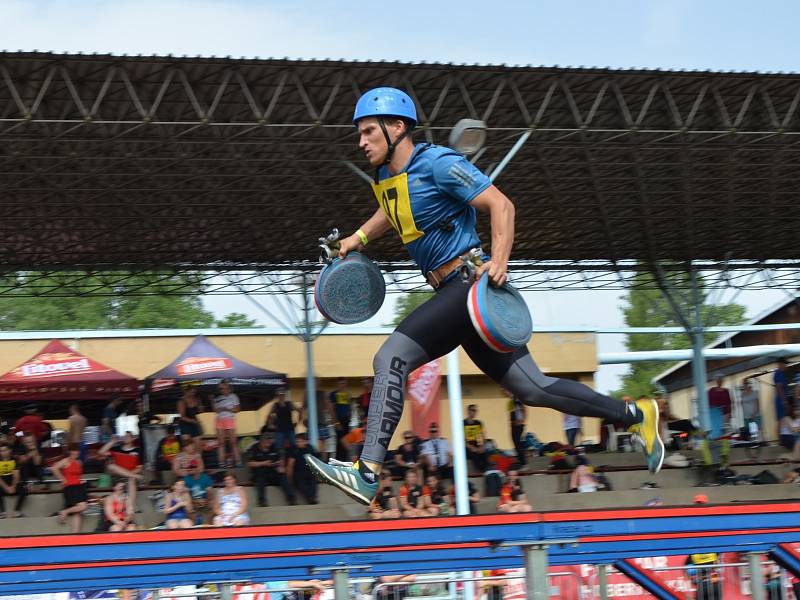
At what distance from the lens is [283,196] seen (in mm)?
22297

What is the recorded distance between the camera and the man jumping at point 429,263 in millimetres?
4867

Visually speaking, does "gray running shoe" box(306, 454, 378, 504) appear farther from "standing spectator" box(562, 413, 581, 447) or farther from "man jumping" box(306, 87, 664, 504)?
"standing spectator" box(562, 413, 581, 447)

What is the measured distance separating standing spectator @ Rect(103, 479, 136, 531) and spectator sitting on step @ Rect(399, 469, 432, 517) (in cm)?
354

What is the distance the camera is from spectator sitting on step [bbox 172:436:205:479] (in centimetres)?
1508

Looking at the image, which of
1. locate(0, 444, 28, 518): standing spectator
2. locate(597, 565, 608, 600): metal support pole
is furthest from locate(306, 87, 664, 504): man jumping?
locate(0, 444, 28, 518): standing spectator

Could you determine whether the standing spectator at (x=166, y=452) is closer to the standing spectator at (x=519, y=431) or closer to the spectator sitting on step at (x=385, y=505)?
the spectator sitting on step at (x=385, y=505)

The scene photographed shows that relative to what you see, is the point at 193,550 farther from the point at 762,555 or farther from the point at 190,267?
the point at 190,267

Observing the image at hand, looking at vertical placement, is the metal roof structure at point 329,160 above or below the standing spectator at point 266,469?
above

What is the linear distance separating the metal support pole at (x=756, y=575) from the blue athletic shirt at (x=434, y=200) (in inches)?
79.1

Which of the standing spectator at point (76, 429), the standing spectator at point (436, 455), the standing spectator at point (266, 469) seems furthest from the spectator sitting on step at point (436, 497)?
the standing spectator at point (76, 429)

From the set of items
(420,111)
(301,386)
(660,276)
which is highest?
(420,111)

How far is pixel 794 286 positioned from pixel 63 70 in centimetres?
2260

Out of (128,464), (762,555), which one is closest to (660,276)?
(128,464)

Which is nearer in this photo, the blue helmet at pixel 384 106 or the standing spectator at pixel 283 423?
the blue helmet at pixel 384 106
